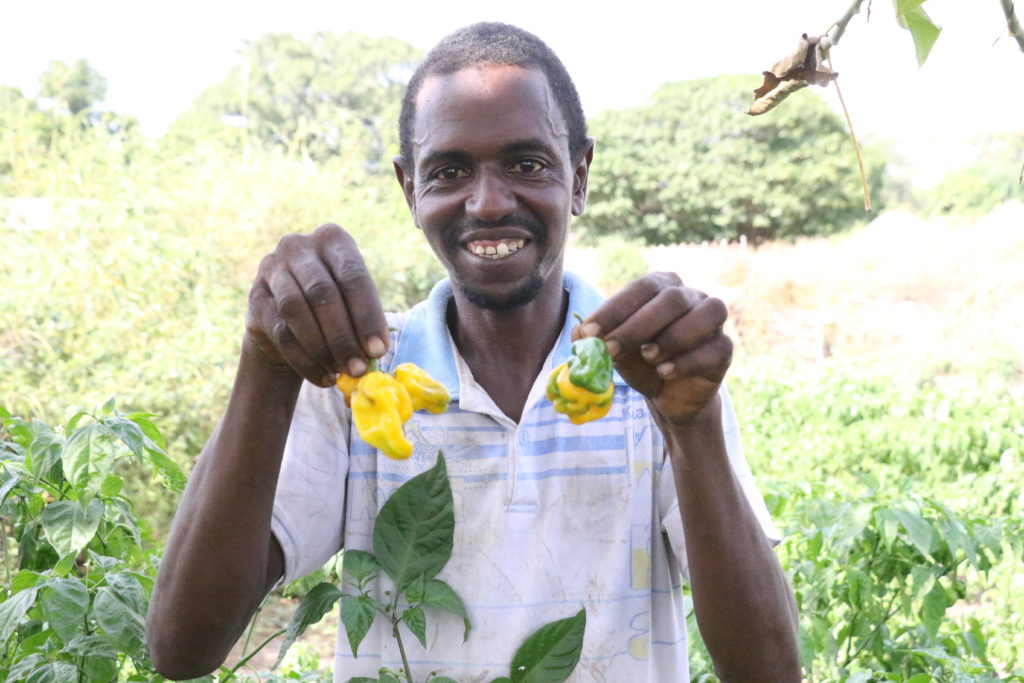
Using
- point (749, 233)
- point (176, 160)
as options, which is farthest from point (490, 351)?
point (749, 233)

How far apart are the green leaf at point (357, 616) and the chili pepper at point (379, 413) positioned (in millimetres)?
275

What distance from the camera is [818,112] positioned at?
23.9 meters

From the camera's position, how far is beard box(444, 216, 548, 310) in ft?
4.86

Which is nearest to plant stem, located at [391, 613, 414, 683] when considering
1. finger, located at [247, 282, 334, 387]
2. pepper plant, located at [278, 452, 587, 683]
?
pepper plant, located at [278, 452, 587, 683]

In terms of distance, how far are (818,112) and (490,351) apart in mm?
23841

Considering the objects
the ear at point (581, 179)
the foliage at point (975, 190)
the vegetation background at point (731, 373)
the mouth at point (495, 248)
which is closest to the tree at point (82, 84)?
the vegetation background at point (731, 373)

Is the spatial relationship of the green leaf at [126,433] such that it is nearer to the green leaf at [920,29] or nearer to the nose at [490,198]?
the nose at [490,198]

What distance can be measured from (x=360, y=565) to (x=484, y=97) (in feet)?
2.14

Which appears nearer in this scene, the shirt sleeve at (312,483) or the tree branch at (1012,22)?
the tree branch at (1012,22)

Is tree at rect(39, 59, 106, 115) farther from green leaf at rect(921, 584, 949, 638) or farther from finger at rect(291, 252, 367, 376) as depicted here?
finger at rect(291, 252, 367, 376)

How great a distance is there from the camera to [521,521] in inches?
59.1

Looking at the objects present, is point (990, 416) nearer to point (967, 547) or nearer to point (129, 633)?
point (967, 547)

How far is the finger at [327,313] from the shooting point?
3.63 feet

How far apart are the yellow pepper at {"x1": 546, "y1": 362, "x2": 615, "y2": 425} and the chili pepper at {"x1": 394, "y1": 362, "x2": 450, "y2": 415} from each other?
0.14 meters
